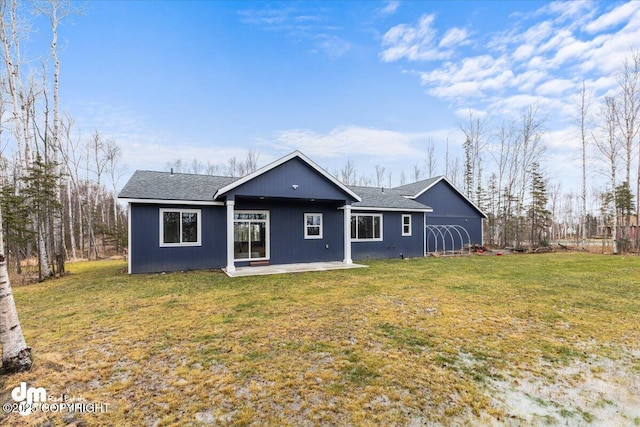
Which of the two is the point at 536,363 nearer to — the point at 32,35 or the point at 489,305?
the point at 489,305

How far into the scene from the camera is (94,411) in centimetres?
258

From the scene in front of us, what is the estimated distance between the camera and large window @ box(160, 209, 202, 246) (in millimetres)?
10664

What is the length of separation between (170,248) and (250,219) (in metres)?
3.23

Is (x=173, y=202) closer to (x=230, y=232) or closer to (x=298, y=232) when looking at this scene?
(x=230, y=232)

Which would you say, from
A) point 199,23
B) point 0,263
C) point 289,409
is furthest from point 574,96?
point 0,263

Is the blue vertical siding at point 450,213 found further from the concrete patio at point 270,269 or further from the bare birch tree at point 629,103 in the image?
the bare birch tree at point 629,103

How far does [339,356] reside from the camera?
3.62m

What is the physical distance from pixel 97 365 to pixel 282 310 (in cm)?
298

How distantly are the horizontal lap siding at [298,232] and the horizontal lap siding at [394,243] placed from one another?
4.52 feet

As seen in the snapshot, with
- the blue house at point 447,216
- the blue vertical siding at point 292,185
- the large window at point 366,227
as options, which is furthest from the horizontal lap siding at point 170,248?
the blue house at point 447,216

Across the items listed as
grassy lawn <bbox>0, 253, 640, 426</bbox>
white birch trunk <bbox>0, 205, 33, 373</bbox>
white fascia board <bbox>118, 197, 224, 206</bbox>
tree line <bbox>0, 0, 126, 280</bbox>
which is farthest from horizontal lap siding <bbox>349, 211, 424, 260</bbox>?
tree line <bbox>0, 0, 126, 280</bbox>

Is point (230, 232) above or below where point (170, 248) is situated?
above

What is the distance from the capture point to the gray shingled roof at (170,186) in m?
10.4

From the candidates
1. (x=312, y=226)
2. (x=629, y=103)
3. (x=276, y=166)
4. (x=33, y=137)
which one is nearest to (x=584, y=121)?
(x=629, y=103)
